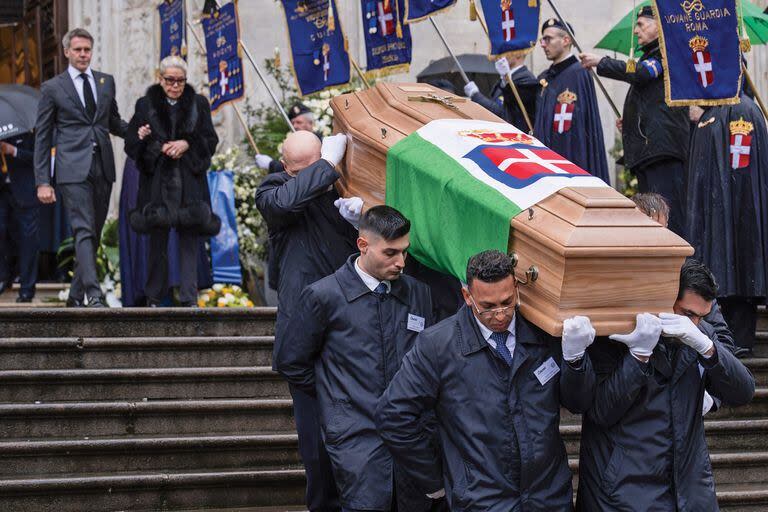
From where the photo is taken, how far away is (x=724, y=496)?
706 centimetres

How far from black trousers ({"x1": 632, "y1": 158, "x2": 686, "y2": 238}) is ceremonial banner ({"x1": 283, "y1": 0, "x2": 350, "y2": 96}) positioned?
8.35 ft

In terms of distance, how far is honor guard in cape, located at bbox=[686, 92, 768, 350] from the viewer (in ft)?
27.1

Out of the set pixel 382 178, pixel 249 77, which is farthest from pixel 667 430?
pixel 249 77

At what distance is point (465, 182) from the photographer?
5570mm

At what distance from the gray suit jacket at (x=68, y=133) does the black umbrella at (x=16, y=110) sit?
1.86 m

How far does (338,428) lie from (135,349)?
117 inches

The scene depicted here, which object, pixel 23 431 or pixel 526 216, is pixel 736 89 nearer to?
pixel 526 216

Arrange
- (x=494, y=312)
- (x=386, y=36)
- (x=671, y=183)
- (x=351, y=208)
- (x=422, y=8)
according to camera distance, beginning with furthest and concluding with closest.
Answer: (x=386, y=36), (x=422, y=8), (x=671, y=183), (x=351, y=208), (x=494, y=312)

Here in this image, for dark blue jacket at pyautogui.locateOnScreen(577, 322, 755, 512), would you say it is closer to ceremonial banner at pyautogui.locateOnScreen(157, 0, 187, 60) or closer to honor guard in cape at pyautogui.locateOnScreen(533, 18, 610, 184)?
honor guard in cape at pyautogui.locateOnScreen(533, 18, 610, 184)

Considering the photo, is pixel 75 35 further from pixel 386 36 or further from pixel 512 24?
pixel 512 24

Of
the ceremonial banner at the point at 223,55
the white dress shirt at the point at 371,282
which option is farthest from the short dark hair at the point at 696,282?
the ceremonial banner at the point at 223,55

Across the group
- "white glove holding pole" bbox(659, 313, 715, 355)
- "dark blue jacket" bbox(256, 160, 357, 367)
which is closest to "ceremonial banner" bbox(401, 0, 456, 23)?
"dark blue jacket" bbox(256, 160, 357, 367)

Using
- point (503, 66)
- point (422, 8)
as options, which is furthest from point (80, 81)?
point (503, 66)

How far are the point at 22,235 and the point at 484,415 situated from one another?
24.3 feet
